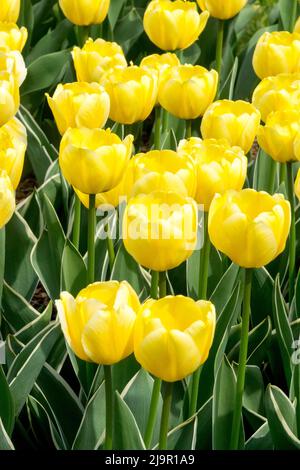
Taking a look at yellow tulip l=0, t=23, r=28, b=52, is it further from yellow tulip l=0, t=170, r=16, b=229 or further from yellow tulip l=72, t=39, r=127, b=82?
yellow tulip l=0, t=170, r=16, b=229

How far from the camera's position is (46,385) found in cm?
175

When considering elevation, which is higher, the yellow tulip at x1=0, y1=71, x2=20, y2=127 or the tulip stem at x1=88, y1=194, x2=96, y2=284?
the yellow tulip at x1=0, y1=71, x2=20, y2=127

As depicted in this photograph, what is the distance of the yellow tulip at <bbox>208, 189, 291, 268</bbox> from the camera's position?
1.38 metres

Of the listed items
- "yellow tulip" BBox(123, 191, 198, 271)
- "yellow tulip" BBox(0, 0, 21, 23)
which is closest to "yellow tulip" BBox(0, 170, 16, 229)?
"yellow tulip" BBox(123, 191, 198, 271)

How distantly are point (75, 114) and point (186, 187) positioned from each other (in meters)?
0.40

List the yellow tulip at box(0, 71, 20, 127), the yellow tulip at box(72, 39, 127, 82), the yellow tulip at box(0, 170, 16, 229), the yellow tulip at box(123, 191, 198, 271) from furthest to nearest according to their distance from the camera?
the yellow tulip at box(72, 39, 127, 82) → the yellow tulip at box(0, 71, 20, 127) → the yellow tulip at box(0, 170, 16, 229) → the yellow tulip at box(123, 191, 198, 271)

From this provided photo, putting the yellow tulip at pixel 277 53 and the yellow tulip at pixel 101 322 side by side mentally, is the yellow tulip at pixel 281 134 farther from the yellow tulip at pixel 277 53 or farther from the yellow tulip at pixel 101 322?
the yellow tulip at pixel 101 322

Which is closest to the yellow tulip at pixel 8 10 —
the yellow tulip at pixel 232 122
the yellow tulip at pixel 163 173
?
the yellow tulip at pixel 232 122

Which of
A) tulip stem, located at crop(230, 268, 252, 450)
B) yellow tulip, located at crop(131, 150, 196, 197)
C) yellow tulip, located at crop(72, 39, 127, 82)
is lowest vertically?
tulip stem, located at crop(230, 268, 252, 450)

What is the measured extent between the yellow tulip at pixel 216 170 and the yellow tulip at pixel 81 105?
0.88ft

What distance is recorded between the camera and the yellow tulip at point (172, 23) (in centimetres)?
235

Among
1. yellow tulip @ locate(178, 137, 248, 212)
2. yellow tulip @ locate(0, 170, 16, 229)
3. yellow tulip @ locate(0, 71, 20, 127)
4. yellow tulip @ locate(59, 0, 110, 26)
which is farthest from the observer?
yellow tulip @ locate(59, 0, 110, 26)
